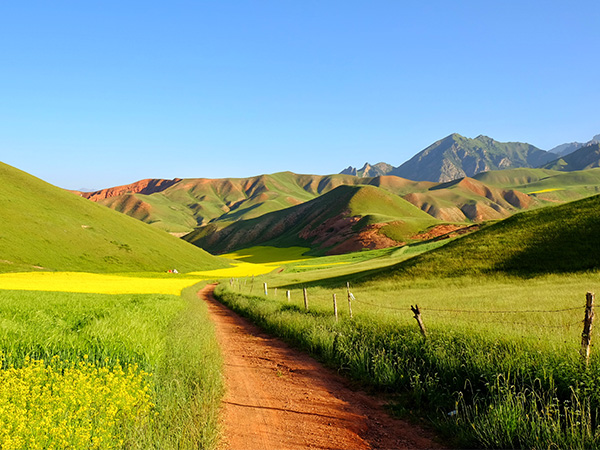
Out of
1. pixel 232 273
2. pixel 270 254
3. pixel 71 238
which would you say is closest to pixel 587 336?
pixel 232 273

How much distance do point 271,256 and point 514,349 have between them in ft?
493

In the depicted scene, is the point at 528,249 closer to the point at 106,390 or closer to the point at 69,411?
the point at 106,390

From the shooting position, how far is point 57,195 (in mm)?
111625

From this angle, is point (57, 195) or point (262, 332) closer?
point (262, 332)

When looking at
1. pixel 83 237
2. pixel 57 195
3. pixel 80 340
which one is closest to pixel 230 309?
pixel 80 340

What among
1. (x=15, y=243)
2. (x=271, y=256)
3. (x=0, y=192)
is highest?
(x=0, y=192)

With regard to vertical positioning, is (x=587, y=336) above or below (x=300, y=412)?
above

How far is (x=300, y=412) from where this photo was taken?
8.66m

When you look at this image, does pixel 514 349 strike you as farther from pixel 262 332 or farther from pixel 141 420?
pixel 262 332

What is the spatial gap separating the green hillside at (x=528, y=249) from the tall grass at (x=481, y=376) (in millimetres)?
22898

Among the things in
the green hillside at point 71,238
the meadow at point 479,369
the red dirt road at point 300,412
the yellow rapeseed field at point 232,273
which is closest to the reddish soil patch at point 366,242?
the yellow rapeseed field at point 232,273

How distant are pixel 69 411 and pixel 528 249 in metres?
41.0

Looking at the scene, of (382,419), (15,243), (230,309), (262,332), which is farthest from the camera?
(15,243)

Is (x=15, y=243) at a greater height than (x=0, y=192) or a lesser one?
lesser
